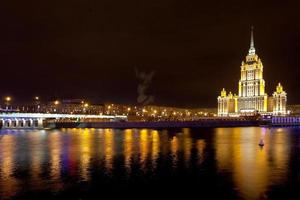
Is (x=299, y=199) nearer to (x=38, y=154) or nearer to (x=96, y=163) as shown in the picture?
(x=96, y=163)

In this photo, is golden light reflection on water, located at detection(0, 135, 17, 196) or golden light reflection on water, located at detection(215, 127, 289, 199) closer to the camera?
golden light reflection on water, located at detection(0, 135, 17, 196)

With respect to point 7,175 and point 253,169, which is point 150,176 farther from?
point 7,175

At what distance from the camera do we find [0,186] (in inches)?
973

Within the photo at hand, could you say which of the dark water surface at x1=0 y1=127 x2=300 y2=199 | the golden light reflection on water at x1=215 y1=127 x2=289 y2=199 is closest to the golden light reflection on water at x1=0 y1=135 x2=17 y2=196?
the dark water surface at x1=0 y1=127 x2=300 y2=199

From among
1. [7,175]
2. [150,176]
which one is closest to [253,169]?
[150,176]

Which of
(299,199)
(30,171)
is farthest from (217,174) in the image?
(30,171)

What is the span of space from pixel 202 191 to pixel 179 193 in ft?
4.72

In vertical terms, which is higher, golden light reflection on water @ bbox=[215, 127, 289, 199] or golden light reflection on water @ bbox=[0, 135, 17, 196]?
golden light reflection on water @ bbox=[215, 127, 289, 199]

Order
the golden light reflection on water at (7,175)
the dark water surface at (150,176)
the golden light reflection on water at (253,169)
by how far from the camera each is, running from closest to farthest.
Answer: the dark water surface at (150,176), the golden light reflection on water at (7,175), the golden light reflection on water at (253,169)

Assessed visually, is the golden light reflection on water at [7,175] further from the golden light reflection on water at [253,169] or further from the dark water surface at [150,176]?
the golden light reflection on water at [253,169]

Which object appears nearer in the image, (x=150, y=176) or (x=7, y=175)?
(x=150, y=176)

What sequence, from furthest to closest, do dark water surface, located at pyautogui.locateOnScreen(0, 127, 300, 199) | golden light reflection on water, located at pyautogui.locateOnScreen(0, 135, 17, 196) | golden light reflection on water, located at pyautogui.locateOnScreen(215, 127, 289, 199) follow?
golden light reflection on water, located at pyautogui.locateOnScreen(215, 127, 289, 199) → golden light reflection on water, located at pyautogui.locateOnScreen(0, 135, 17, 196) → dark water surface, located at pyautogui.locateOnScreen(0, 127, 300, 199)

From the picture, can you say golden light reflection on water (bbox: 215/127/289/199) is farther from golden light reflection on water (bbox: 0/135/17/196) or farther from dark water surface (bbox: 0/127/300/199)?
golden light reflection on water (bbox: 0/135/17/196)

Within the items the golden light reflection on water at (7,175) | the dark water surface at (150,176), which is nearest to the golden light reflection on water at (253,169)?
the dark water surface at (150,176)
